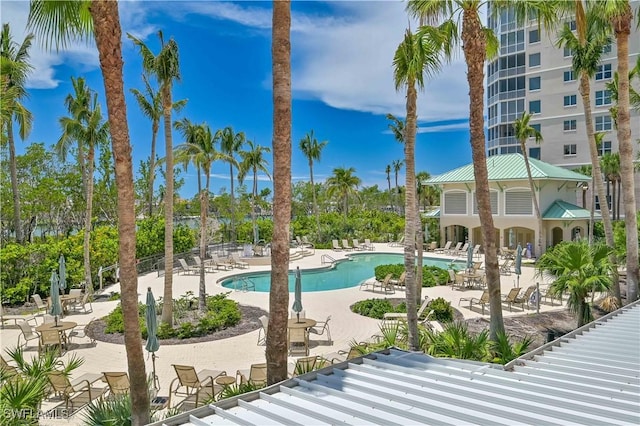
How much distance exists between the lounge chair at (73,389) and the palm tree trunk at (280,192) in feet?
13.2

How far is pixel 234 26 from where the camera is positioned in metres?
23.3

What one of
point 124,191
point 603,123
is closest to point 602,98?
point 603,123

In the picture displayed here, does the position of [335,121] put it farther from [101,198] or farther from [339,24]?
[339,24]

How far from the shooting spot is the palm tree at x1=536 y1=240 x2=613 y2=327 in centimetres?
1132

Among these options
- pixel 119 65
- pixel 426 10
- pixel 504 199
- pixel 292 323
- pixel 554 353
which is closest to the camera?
pixel 119 65

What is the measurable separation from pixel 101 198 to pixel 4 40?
14616 millimetres

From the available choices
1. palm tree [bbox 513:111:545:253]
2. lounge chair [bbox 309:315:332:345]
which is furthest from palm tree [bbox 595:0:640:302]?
palm tree [bbox 513:111:545:253]

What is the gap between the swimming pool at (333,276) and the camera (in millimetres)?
24422

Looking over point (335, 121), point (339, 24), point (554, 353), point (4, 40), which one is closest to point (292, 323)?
point (554, 353)

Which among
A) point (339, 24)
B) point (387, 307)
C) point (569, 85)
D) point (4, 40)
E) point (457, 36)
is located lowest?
point (387, 307)

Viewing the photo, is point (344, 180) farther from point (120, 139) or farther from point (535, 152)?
point (120, 139)

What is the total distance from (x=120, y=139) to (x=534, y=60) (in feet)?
162

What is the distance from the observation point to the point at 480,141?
991 centimetres

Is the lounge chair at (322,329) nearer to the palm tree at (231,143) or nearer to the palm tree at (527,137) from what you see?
the palm tree at (231,143)
